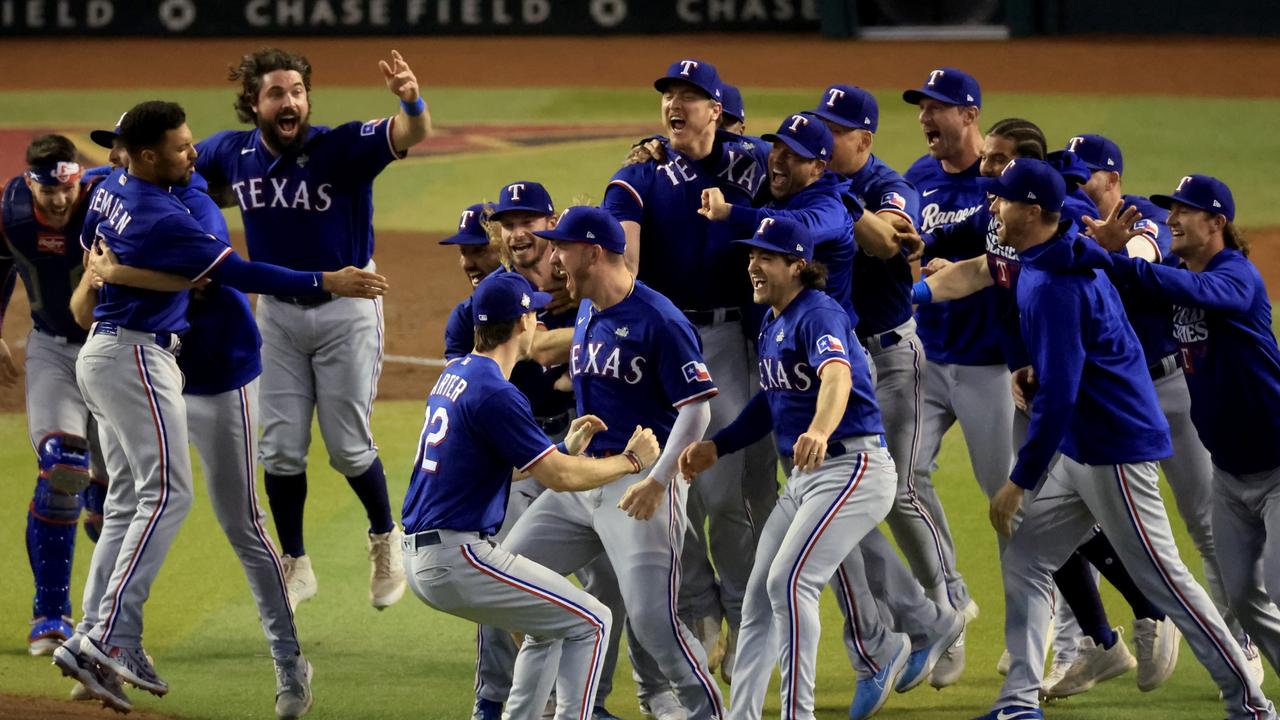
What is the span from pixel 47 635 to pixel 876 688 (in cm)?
360

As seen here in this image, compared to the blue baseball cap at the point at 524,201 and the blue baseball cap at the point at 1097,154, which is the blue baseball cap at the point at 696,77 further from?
the blue baseball cap at the point at 1097,154

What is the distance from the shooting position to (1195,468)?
23.8 ft

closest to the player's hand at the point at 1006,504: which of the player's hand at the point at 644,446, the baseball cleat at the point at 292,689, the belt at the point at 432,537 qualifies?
the player's hand at the point at 644,446

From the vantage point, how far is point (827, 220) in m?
6.57

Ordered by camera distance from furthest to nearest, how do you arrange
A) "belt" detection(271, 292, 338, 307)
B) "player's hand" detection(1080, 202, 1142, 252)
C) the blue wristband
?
"belt" detection(271, 292, 338, 307)
the blue wristband
"player's hand" detection(1080, 202, 1142, 252)

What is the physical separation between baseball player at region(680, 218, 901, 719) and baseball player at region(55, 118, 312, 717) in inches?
73.2

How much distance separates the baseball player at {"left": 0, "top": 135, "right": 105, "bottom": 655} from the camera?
774 centimetres

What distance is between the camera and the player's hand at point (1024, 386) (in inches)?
274

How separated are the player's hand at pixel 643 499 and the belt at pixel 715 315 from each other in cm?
107

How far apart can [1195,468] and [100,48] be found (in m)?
20.5

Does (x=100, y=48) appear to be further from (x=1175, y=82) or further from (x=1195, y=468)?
(x=1195, y=468)

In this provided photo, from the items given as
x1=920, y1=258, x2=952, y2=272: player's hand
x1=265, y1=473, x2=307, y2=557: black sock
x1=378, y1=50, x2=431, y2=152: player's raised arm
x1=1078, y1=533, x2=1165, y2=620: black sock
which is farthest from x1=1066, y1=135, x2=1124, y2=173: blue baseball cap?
x1=265, y1=473, x2=307, y2=557: black sock

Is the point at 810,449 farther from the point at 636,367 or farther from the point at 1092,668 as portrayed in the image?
the point at 1092,668

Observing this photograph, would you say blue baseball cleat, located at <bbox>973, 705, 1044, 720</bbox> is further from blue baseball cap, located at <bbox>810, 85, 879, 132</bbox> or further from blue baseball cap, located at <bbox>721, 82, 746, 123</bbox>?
blue baseball cap, located at <bbox>721, 82, 746, 123</bbox>
